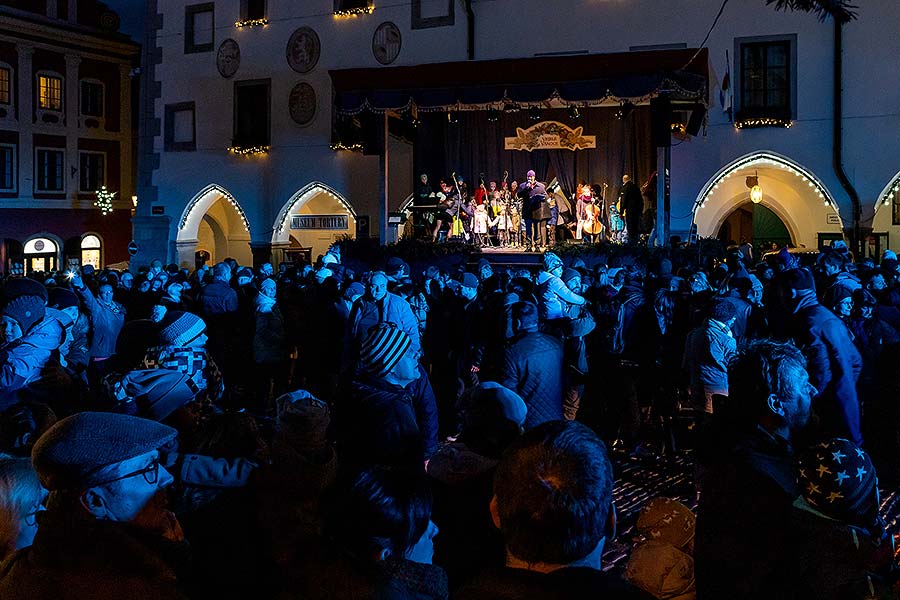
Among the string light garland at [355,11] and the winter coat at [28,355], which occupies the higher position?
the string light garland at [355,11]

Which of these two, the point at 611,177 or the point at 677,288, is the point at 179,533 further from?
the point at 611,177

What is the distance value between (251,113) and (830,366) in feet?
75.3

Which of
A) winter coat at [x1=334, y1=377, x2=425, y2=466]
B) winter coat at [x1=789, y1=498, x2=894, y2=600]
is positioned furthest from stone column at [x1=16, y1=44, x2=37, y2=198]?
winter coat at [x1=789, y1=498, x2=894, y2=600]

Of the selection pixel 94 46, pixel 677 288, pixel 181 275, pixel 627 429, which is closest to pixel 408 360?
pixel 627 429

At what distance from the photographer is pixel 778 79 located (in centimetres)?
2128

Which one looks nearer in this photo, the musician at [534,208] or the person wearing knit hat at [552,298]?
the person wearing knit hat at [552,298]

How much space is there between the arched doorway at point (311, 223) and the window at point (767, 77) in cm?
1120

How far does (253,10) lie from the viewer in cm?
2580

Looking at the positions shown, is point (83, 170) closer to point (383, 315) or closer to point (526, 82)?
point (526, 82)

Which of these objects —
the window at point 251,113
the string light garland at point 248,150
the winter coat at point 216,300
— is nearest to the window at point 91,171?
the string light garland at point 248,150

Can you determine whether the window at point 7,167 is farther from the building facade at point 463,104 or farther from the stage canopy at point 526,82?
the stage canopy at point 526,82

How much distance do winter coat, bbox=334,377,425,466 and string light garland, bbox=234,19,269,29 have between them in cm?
2329

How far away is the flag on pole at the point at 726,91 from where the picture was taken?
67.3ft

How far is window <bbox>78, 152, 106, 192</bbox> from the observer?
1335 inches
